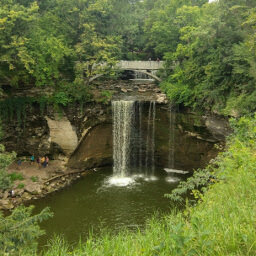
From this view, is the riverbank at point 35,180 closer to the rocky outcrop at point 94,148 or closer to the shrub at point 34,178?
the shrub at point 34,178

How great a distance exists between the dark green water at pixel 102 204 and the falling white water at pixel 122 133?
1383 millimetres

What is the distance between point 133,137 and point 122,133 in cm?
94

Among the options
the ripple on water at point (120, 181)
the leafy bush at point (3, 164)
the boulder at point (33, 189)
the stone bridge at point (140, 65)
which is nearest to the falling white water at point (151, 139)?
the ripple on water at point (120, 181)

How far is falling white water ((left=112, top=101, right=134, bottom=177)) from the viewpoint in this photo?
16.8 metres

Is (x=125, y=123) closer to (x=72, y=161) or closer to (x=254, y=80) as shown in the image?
(x=72, y=161)

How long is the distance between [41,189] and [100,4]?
14.5m

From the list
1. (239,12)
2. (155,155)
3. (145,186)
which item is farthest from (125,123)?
(239,12)

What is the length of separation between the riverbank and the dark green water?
2.22 ft

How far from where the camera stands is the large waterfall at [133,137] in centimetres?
1688

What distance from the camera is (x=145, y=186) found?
15375 millimetres

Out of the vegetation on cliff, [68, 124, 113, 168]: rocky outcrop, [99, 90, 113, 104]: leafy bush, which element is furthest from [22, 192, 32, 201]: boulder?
[99, 90, 113, 104]: leafy bush

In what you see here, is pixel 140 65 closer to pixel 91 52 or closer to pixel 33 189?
pixel 91 52

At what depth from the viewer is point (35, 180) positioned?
15.3m

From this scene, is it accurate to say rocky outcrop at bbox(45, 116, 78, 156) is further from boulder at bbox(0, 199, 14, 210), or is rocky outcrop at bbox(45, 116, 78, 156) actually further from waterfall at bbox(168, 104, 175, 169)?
waterfall at bbox(168, 104, 175, 169)
